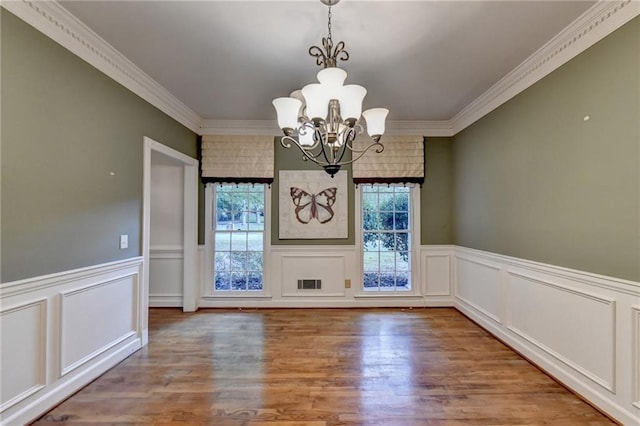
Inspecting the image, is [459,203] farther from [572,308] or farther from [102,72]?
[102,72]

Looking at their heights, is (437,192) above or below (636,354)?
above

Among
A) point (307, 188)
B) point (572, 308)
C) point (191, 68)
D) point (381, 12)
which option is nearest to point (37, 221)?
point (191, 68)

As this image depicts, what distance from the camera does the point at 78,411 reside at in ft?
6.53

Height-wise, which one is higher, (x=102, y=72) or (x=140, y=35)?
(x=140, y=35)

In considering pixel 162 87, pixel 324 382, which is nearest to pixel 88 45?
pixel 162 87

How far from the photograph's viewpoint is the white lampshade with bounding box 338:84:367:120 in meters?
1.81

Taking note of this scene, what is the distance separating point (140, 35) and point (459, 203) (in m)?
3.94

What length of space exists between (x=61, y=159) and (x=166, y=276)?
257 cm

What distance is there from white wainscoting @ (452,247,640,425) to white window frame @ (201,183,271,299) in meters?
2.81

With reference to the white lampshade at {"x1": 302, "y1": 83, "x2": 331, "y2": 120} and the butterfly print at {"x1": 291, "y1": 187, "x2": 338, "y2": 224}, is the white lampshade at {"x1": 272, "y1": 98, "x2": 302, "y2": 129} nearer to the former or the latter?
the white lampshade at {"x1": 302, "y1": 83, "x2": 331, "y2": 120}

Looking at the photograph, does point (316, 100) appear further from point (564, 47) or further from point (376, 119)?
point (564, 47)

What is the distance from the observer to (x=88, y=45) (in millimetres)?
2223

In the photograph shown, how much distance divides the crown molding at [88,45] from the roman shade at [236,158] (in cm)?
87

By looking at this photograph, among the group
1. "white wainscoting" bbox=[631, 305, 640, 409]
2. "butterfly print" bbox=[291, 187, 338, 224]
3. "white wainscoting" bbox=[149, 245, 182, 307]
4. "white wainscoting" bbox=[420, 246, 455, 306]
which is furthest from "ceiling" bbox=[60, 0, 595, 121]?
"white wainscoting" bbox=[149, 245, 182, 307]
